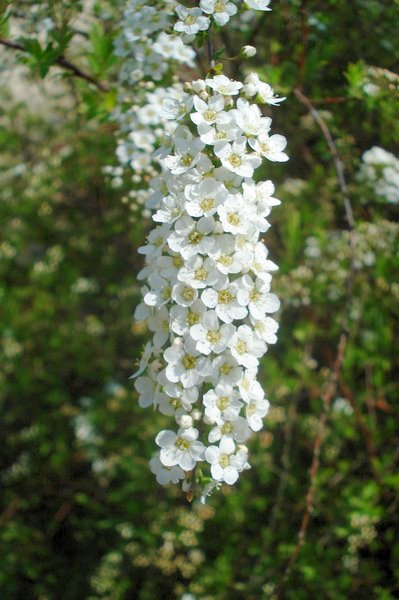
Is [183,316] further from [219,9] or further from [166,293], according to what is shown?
[219,9]

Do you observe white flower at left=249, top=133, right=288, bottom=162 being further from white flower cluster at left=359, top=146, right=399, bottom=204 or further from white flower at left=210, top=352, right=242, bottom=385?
white flower cluster at left=359, top=146, right=399, bottom=204

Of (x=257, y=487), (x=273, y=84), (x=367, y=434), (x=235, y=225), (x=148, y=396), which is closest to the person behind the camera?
(x=235, y=225)

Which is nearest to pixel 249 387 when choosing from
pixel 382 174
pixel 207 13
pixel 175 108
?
pixel 175 108

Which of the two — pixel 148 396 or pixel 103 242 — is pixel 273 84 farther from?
pixel 103 242

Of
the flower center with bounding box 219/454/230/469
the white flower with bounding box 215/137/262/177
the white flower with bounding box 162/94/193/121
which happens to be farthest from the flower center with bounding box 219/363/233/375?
the white flower with bounding box 162/94/193/121

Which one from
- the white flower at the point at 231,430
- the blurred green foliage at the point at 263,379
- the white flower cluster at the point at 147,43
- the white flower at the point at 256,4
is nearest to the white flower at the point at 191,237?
the white flower at the point at 231,430

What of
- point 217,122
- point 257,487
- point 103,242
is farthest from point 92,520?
point 217,122
